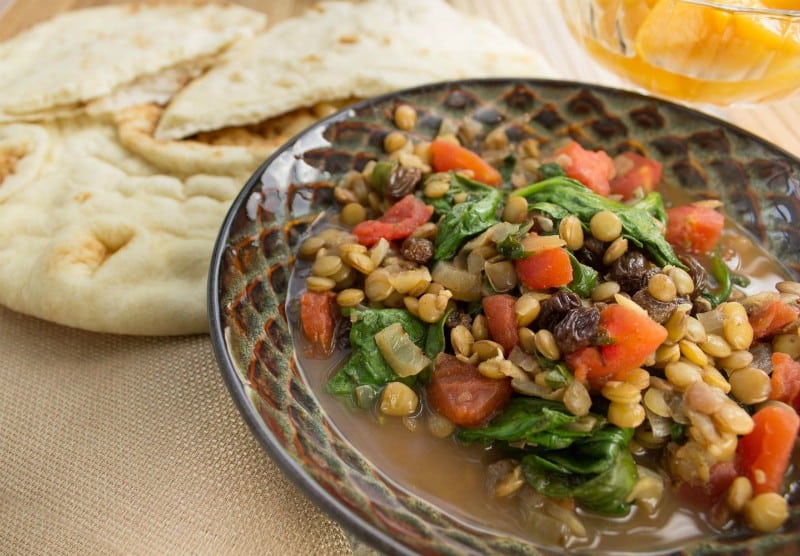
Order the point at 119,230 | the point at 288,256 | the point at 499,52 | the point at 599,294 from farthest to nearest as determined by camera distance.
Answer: the point at 499,52 < the point at 119,230 < the point at 288,256 < the point at 599,294

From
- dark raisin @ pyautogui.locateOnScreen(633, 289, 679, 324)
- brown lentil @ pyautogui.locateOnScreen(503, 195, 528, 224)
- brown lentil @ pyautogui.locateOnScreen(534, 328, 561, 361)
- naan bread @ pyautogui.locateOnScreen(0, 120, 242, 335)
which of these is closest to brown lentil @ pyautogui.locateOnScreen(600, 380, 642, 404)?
brown lentil @ pyautogui.locateOnScreen(534, 328, 561, 361)

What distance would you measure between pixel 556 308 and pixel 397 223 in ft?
3.11

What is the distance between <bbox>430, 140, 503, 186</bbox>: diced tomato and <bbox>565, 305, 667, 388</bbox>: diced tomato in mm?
1300

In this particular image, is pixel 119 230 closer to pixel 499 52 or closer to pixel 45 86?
pixel 45 86

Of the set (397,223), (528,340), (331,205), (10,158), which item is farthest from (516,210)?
(10,158)

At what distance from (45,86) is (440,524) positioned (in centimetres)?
366

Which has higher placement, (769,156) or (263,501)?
(769,156)

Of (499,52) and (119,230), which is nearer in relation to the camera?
(119,230)

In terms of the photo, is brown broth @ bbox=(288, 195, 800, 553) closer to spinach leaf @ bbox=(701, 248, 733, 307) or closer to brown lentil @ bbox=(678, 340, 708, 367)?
brown lentil @ bbox=(678, 340, 708, 367)

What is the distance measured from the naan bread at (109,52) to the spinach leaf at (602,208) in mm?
2683

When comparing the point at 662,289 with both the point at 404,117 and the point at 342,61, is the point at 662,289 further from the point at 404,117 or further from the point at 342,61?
the point at 342,61

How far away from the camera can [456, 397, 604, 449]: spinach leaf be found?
2408 millimetres

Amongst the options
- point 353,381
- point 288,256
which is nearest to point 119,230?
point 288,256

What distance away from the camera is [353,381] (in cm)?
277
